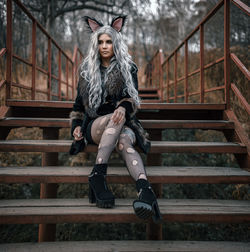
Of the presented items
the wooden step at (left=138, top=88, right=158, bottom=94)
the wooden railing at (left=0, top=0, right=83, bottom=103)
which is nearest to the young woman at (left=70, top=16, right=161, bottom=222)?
the wooden railing at (left=0, top=0, right=83, bottom=103)

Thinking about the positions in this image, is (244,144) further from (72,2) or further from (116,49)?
(72,2)

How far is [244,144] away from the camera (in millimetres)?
1818

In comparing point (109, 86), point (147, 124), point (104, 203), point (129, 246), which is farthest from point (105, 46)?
point (129, 246)

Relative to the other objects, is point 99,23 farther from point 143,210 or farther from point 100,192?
point 143,210

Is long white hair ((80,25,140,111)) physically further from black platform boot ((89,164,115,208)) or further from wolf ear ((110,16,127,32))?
black platform boot ((89,164,115,208))

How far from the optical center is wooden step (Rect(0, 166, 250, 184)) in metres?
1.50

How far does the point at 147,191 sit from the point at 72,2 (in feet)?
22.7

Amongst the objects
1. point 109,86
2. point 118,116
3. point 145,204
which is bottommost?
point 145,204

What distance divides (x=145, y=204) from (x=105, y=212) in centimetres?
27

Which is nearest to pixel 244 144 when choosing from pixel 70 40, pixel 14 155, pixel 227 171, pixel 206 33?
pixel 227 171

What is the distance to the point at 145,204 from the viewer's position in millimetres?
1173

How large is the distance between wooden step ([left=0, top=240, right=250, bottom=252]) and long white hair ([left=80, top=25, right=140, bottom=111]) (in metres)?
0.93

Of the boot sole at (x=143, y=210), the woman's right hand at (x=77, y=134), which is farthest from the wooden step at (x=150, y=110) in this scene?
the boot sole at (x=143, y=210)

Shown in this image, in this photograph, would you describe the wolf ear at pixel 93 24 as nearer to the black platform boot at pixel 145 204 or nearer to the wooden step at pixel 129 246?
the black platform boot at pixel 145 204
